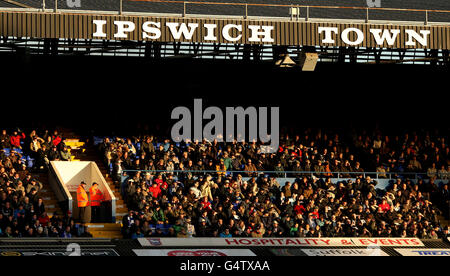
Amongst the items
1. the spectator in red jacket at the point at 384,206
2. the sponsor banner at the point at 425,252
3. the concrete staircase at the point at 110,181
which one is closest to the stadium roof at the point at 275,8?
the concrete staircase at the point at 110,181

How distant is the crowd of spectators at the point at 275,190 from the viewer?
24969 mm

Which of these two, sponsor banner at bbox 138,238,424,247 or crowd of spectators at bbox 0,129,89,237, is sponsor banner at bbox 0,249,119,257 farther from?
sponsor banner at bbox 138,238,424,247

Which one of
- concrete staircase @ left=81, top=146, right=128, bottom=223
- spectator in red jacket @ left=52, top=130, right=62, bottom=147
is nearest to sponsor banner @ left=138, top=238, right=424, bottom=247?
concrete staircase @ left=81, top=146, right=128, bottom=223

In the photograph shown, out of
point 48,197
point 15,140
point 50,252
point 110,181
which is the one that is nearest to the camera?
point 50,252

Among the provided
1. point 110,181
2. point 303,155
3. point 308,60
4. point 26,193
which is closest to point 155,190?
point 110,181

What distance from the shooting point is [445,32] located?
2873cm

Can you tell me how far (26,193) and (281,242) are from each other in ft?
26.4

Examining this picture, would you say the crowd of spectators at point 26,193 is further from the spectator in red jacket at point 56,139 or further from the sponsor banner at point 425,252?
the sponsor banner at point 425,252

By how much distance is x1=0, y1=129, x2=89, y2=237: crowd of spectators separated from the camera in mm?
22391

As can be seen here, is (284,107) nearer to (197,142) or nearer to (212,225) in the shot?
(197,142)

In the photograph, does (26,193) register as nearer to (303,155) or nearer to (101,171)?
(101,171)

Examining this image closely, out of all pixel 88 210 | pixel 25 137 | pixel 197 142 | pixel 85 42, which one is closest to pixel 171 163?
pixel 197 142

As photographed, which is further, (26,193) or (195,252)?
(26,193)

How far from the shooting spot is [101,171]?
29438 mm
